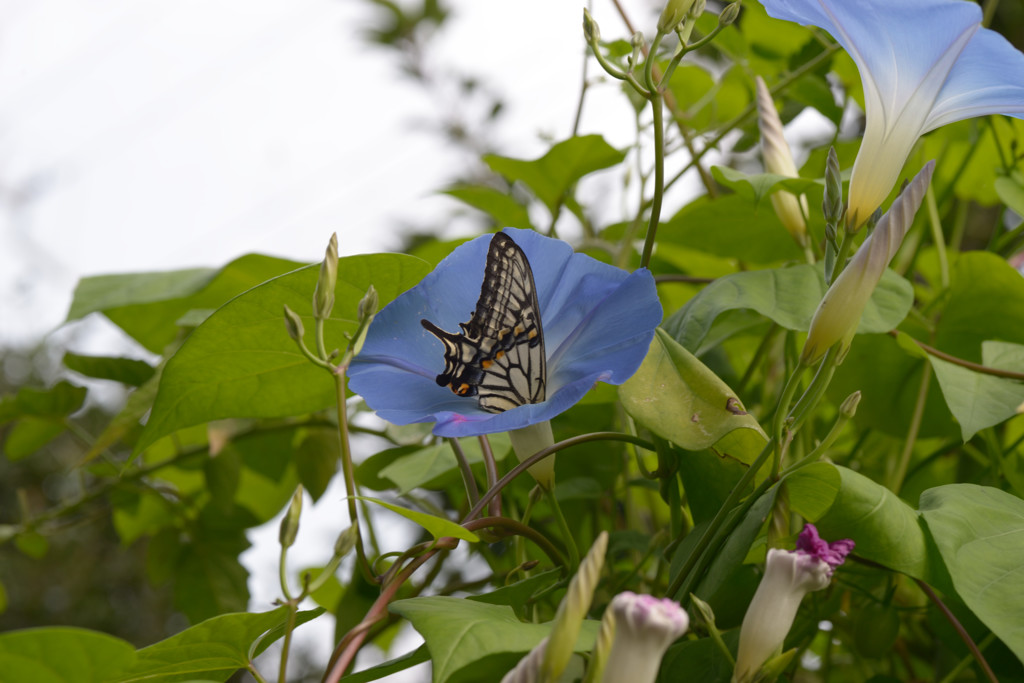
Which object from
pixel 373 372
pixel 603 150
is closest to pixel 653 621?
pixel 373 372

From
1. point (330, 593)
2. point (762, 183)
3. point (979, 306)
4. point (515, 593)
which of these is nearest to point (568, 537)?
point (515, 593)

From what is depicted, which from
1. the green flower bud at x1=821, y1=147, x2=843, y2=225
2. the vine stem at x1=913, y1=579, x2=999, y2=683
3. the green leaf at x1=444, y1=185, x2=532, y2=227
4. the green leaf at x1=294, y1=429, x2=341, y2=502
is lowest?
the vine stem at x1=913, y1=579, x2=999, y2=683

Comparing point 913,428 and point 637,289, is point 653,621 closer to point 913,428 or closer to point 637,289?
point 637,289

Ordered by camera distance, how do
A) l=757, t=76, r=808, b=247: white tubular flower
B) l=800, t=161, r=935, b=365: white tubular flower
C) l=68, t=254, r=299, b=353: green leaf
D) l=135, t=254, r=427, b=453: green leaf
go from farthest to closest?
l=68, t=254, r=299, b=353: green leaf < l=757, t=76, r=808, b=247: white tubular flower < l=135, t=254, r=427, b=453: green leaf < l=800, t=161, r=935, b=365: white tubular flower

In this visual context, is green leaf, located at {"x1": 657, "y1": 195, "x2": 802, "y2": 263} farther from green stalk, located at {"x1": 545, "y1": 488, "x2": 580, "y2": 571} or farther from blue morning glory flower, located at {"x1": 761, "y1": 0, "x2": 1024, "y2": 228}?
green stalk, located at {"x1": 545, "y1": 488, "x2": 580, "y2": 571}

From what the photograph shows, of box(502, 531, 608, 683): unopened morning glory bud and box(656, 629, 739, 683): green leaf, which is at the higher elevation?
box(502, 531, 608, 683): unopened morning glory bud

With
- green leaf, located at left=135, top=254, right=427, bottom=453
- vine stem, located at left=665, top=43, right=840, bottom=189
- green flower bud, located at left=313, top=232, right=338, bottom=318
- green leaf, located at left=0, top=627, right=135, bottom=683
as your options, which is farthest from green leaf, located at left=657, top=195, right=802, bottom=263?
green leaf, located at left=0, top=627, right=135, bottom=683

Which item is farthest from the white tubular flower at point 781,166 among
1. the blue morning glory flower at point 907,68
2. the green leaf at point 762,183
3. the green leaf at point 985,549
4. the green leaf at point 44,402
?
the green leaf at point 44,402

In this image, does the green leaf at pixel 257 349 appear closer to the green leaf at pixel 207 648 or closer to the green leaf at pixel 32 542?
the green leaf at pixel 207 648
